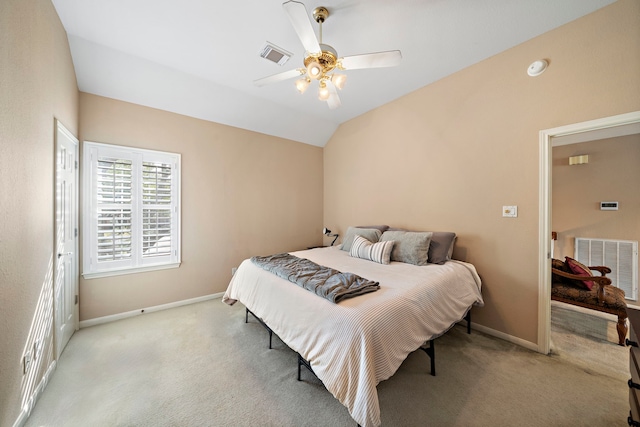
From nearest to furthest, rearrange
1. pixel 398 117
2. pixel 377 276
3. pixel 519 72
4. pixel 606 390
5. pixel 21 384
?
pixel 21 384 < pixel 606 390 < pixel 377 276 < pixel 519 72 < pixel 398 117

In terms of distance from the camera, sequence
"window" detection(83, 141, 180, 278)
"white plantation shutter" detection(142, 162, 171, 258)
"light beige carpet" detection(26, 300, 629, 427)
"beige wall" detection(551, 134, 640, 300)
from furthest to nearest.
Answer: "beige wall" detection(551, 134, 640, 300) < "white plantation shutter" detection(142, 162, 171, 258) < "window" detection(83, 141, 180, 278) < "light beige carpet" detection(26, 300, 629, 427)

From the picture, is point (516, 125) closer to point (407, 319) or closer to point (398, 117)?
point (398, 117)

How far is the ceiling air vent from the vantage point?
2.12 metres

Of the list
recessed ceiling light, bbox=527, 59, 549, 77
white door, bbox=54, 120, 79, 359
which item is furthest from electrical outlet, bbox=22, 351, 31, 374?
recessed ceiling light, bbox=527, 59, 549, 77

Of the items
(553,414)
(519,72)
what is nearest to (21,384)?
(553,414)

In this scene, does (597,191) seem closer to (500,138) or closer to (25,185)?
(500,138)

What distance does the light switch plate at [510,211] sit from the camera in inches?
89.4

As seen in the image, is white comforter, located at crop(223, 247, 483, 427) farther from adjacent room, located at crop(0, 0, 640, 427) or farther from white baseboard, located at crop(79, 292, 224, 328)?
white baseboard, located at crop(79, 292, 224, 328)

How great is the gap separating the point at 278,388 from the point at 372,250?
161cm

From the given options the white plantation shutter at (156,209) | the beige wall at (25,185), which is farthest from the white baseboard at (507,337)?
the white plantation shutter at (156,209)

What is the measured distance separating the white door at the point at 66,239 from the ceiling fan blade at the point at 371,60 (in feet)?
8.03

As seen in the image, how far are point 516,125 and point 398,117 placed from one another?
1.39m

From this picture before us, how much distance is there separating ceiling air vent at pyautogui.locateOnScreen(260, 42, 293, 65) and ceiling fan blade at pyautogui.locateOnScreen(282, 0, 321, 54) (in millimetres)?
659

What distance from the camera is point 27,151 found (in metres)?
Answer: 1.42
